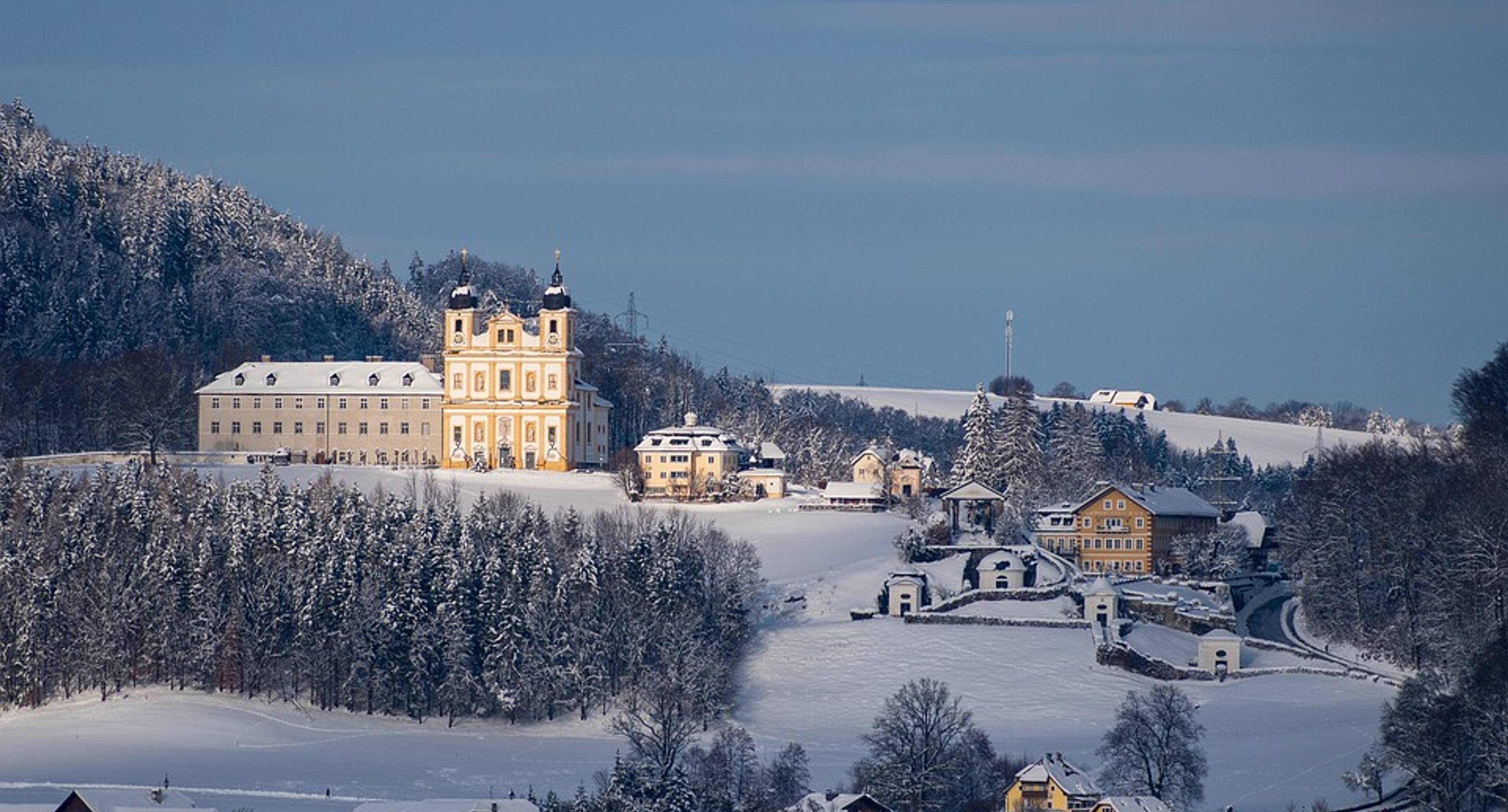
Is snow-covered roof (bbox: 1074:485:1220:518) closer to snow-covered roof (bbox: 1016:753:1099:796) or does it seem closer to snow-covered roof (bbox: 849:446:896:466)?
snow-covered roof (bbox: 849:446:896:466)

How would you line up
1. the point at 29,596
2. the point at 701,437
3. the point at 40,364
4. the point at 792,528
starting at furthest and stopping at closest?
the point at 40,364 → the point at 701,437 → the point at 792,528 → the point at 29,596

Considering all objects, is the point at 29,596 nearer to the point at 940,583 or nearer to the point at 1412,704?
the point at 940,583

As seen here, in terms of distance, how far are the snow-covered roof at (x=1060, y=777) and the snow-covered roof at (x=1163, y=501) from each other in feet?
110

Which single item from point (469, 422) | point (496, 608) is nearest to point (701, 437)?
point (469, 422)

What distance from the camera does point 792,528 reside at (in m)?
99.0

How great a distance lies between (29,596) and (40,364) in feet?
143

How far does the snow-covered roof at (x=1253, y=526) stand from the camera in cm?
9819

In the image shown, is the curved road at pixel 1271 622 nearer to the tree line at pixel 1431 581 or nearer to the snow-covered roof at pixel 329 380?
the tree line at pixel 1431 581

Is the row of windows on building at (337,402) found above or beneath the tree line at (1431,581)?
above

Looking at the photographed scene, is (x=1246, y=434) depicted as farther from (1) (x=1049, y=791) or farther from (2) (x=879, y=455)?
(1) (x=1049, y=791)

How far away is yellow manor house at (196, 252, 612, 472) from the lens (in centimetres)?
11125

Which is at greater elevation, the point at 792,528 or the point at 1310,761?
the point at 792,528

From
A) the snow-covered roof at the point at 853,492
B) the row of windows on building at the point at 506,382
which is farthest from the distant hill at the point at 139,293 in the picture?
the snow-covered roof at the point at 853,492

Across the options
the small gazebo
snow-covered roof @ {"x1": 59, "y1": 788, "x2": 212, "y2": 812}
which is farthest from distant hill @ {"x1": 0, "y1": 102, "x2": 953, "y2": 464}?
snow-covered roof @ {"x1": 59, "y1": 788, "x2": 212, "y2": 812}
